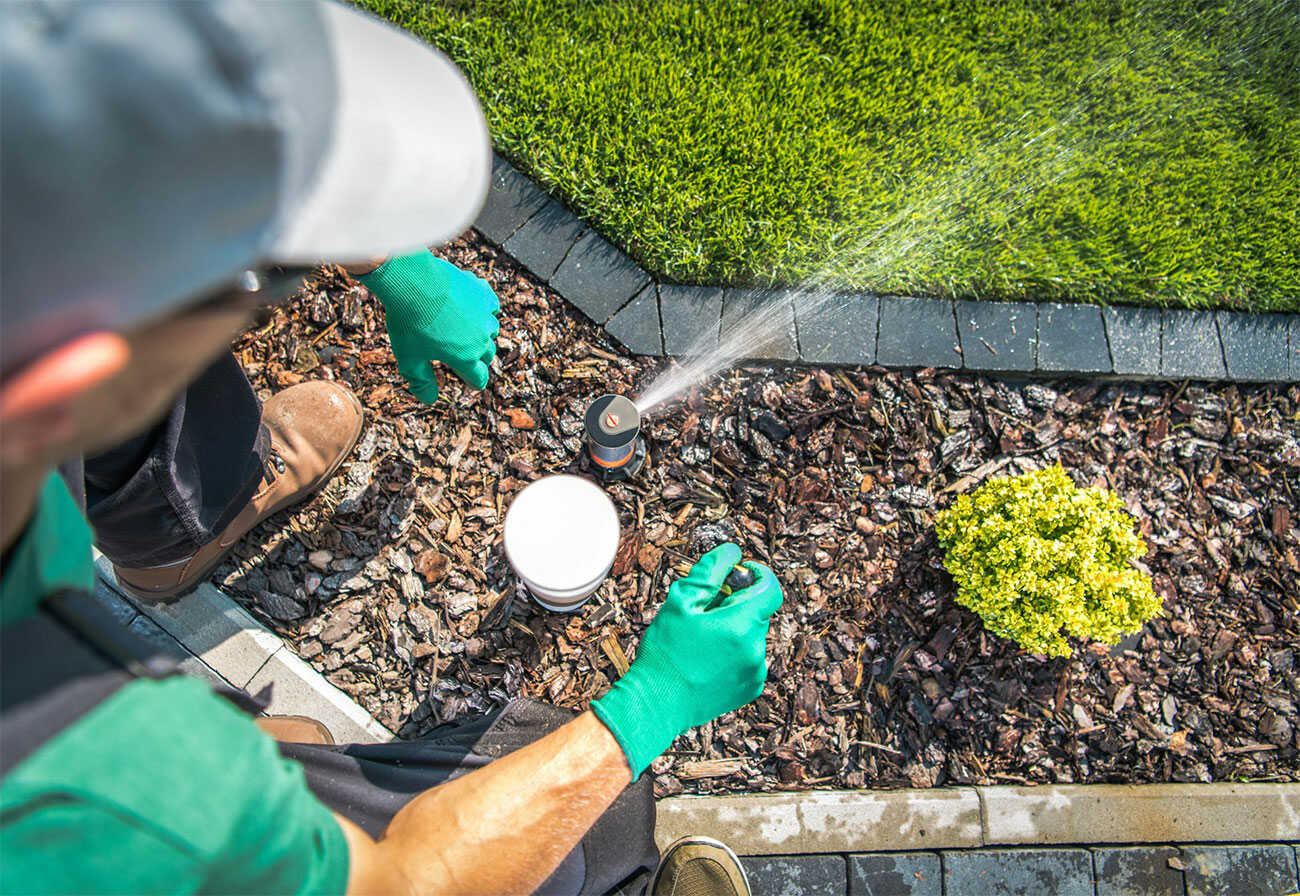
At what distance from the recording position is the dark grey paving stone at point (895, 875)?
8.98 feet

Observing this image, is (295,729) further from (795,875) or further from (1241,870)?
(1241,870)

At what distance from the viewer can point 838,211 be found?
3.32m

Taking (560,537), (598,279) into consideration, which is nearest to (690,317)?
(598,279)

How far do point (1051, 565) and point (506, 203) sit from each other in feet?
8.74

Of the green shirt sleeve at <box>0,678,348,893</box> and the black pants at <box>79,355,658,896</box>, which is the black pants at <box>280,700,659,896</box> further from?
the green shirt sleeve at <box>0,678,348,893</box>

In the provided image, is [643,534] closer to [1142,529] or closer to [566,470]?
[566,470]

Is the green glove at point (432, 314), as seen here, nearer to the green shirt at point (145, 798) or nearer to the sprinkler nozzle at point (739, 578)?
the sprinkler nozzle at point (739, 578)

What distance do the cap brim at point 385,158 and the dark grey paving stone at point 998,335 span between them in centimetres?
272

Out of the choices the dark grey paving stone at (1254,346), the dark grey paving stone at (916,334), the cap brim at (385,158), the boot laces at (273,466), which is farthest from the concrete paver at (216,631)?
the dark grey paving stone at (1254,346)

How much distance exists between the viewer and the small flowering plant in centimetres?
253

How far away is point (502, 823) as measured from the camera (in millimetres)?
1644

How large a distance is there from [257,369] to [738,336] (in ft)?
6.85

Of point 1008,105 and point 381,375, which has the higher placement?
point 381,375

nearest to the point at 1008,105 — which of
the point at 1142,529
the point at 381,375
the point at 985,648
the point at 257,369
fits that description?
the point at 1142,529
